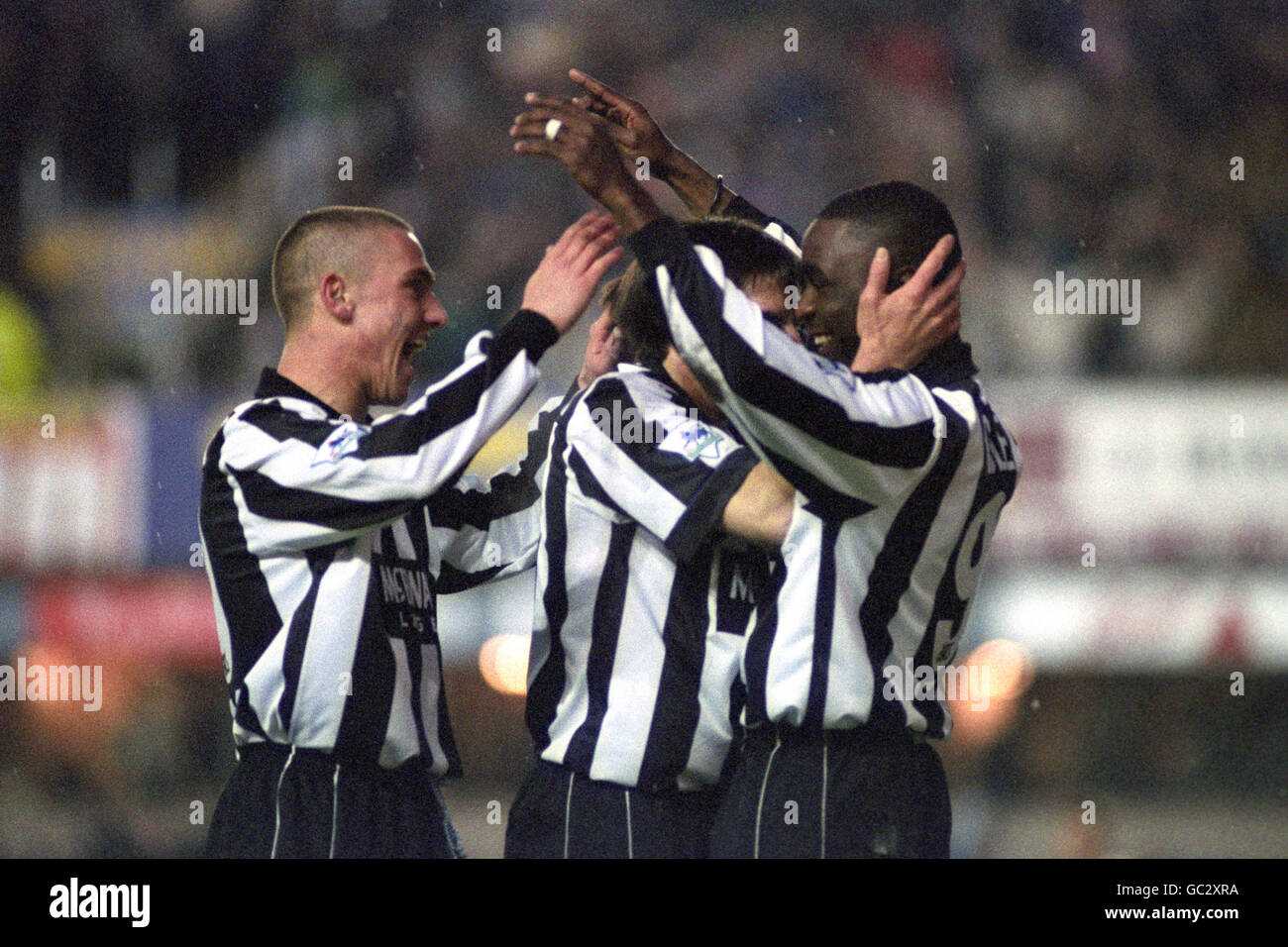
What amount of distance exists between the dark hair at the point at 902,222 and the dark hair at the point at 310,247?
3.02 ft

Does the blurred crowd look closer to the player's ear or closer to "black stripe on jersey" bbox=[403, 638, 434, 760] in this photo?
the player's ear

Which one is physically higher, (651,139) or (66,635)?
(651,139)

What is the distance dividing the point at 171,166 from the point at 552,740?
6.35 metres

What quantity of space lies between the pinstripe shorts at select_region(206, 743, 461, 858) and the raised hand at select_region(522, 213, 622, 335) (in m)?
0.83

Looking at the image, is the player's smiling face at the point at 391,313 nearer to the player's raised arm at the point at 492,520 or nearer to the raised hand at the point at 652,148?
the player's raised arm at the point at 492,520

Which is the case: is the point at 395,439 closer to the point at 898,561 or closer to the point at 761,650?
the point at 761,650

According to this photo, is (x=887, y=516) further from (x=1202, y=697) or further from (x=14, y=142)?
(x=14, y=142)

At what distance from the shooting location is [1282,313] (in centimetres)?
835

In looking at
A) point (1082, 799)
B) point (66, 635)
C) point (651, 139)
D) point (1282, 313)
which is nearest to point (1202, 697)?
point (1082, 799)

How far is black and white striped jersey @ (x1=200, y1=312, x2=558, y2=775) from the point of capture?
2.89 meters

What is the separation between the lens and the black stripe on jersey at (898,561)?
271cm

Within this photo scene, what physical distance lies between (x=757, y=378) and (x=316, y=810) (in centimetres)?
113

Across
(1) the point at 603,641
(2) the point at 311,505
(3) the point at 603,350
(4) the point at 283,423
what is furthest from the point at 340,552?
(3) the point at 603,350

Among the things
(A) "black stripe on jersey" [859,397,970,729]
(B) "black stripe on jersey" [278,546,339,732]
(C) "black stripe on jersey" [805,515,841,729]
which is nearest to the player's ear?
(B) "black stripe on jersey" [278,546,339,732]
